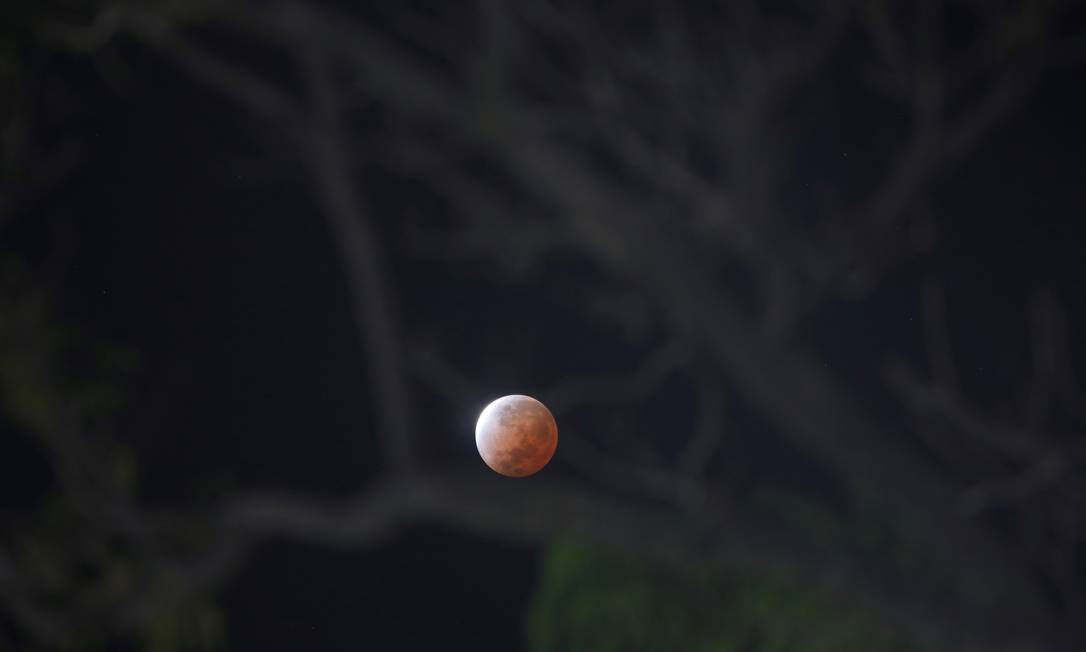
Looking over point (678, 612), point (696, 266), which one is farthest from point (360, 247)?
point (678, 612)

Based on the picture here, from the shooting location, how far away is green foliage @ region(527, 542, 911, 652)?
3338 millimetres

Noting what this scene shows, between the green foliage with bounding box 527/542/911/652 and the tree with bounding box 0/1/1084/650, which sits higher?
the tree with bounding box 0/1/1084/650

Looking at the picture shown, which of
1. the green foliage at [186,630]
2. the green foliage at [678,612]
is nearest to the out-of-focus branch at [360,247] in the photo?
the green foliage at [678,612]

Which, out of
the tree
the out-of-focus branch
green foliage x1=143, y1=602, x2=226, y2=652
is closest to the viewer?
the tree

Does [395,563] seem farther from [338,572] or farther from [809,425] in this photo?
[809,425]

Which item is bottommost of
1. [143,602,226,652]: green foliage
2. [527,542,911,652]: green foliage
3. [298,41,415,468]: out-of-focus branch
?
[143,602,226,652]: green foliage

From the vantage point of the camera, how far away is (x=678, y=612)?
3453 millimetres

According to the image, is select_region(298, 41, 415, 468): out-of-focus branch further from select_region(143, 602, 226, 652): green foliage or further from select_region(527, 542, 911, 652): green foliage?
select_region(143, 602, 226, 652): green foliage

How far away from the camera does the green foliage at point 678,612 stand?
11.0ft

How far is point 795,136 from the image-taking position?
3.68 metres

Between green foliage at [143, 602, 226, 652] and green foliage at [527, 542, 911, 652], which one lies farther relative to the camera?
green foliage at [143, 602, 226, 652]

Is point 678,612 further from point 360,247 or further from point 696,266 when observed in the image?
point 360,247

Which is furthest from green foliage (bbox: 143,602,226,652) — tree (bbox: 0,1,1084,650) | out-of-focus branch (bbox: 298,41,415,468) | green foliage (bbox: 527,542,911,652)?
green foliage (bbox: 527,542,911,652)

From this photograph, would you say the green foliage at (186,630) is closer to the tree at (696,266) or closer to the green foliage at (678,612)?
the tree at (696,266)
